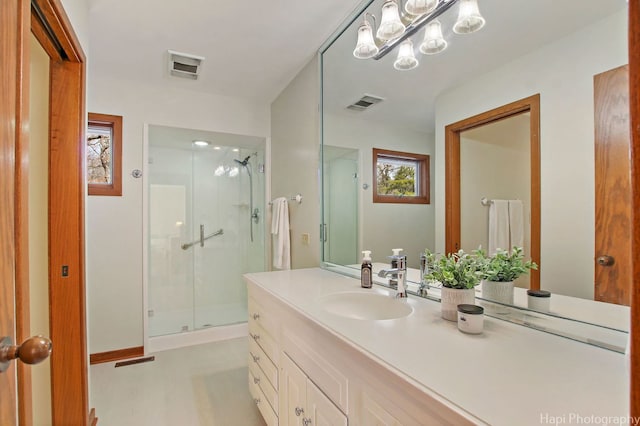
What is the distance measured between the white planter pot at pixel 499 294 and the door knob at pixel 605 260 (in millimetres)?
276

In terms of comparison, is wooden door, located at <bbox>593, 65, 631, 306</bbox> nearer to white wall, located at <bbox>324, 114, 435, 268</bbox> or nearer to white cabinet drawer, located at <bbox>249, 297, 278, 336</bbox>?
white wall, located at <bbox>324, 114, 435, 268</bbox>

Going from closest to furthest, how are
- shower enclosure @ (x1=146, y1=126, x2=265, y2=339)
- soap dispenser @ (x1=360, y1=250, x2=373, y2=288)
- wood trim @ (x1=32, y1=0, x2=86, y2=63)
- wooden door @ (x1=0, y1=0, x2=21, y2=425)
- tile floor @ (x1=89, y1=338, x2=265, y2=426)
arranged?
wooden door @ (x1=0, y1=0, x2=21, y2=425), wood trim @ (x1=32, y1=0, x2=86, y2=63), soap dispenser @ (x1=360, y1=250, x2=373, y2=288), tile floor @ (x1=89, y1=338, x2=265, y2=426), shower enclosure @ (x1=146, y1=126, x2=265, y2=339)

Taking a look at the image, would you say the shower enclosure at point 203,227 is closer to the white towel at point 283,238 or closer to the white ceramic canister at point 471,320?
the white towel at point 283,238

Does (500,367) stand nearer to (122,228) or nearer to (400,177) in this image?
(400,177)

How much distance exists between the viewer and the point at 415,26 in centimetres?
152

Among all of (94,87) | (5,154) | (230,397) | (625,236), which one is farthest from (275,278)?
(94,87)

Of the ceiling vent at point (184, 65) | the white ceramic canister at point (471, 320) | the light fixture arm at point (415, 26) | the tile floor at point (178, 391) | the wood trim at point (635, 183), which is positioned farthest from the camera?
the ceiling vent at point (184, 65)

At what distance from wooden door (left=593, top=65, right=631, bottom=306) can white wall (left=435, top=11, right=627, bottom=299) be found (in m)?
0.02

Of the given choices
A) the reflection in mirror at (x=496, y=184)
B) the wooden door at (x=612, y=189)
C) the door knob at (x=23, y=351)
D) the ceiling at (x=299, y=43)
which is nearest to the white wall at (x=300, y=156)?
the ceiling at (x=299, y=43)

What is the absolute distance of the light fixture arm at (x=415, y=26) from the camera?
1.36m

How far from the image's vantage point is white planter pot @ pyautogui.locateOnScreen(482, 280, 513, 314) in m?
1.12

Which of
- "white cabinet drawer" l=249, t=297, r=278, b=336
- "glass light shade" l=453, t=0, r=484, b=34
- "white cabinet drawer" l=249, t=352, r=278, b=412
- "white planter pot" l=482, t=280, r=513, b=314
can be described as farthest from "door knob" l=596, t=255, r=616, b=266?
"white cabinet drawer" l=249, t=352, r=278, b=412

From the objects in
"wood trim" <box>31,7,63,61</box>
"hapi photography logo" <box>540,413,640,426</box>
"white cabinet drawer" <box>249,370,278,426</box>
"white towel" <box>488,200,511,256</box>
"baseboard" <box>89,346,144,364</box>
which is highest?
"wood trim" <box>31,7,63,61</box>

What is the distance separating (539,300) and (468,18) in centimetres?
112
